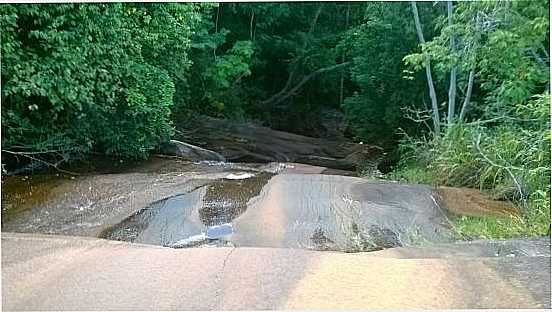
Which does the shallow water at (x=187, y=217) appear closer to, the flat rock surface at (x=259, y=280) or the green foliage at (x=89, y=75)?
the flat rock surface at (x=259, y=280)

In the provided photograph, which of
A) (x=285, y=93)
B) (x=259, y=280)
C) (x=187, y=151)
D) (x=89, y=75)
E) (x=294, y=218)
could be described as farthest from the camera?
(x=285, y=93)

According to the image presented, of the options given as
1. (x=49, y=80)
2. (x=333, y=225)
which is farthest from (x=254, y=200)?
(x=49, y=80)

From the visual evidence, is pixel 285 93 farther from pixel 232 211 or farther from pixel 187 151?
pixel 232 211

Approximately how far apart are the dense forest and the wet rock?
33cm

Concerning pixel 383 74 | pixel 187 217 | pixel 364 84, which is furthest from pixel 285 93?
pixel 187 217

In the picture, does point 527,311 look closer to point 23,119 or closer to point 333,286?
point 333,286

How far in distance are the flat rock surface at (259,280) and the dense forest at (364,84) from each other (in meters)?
1.03

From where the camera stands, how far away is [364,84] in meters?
8.30

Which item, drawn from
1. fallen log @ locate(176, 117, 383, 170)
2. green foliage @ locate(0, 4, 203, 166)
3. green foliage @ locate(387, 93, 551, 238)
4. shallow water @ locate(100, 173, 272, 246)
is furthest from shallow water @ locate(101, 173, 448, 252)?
fallen log @ locate(176, 117, 383, 170)

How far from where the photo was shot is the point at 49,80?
3887 millimetres

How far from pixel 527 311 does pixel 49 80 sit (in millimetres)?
3125

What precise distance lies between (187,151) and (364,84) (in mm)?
2660

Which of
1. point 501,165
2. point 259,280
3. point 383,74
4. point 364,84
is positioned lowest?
point 259,280

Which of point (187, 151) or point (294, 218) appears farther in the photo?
point (187, 151)
